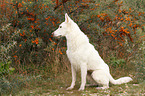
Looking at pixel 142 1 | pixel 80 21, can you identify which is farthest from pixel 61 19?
pixel 142 1

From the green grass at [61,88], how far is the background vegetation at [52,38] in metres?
0.03

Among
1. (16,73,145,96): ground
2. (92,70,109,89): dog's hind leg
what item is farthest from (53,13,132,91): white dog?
(16,73,145,96): ground

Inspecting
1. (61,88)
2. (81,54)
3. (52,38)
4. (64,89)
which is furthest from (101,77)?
(52,38)

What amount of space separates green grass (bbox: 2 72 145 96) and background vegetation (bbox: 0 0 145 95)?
3cm

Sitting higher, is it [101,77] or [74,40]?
[74,40]

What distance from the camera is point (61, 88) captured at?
17.5ft

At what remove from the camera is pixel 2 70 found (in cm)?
514

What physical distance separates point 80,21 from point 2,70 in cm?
317

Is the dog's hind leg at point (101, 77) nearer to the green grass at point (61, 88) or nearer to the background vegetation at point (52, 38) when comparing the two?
the green grass at point (61, 88)

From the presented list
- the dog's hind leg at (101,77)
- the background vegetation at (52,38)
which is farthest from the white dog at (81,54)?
the background vegetation at (52,38)

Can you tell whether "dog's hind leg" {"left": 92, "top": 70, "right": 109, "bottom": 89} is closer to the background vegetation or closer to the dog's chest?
the dog's chest

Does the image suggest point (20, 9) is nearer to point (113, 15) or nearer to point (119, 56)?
point (113, 15)

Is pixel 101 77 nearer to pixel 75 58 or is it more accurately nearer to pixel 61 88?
pixel 75 58

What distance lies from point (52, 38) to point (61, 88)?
7.36 feet
